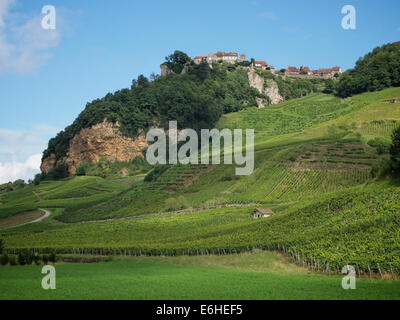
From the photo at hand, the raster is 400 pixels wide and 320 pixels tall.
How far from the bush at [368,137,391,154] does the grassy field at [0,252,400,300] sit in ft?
185

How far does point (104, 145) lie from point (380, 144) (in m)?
91.7

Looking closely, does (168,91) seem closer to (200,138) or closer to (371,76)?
(200,138)

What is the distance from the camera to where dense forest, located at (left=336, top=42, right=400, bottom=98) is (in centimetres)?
15550

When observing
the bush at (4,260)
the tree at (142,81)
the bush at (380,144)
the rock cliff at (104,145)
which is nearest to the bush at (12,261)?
the bush at (4,260)

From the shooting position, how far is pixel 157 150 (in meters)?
158

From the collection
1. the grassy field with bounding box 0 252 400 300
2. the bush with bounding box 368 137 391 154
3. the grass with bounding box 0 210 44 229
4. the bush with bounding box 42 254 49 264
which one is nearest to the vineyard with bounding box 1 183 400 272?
the grassy field with bounding box 0 252 400 300

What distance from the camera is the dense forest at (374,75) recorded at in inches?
6122

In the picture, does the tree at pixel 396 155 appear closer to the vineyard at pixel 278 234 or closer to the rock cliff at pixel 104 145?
the vineyard at pixel 278 234

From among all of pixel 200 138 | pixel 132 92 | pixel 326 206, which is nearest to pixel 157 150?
pixel 200 138

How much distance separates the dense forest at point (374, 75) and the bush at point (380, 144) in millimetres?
65541

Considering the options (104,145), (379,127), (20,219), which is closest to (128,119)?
(104,145)

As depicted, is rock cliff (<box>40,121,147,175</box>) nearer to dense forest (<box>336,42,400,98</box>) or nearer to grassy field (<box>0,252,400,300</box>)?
dense forest (<box>336,42,400,98</box>)

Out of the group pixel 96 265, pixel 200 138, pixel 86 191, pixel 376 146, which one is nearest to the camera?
pixel 96 265

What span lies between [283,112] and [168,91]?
42722mm
